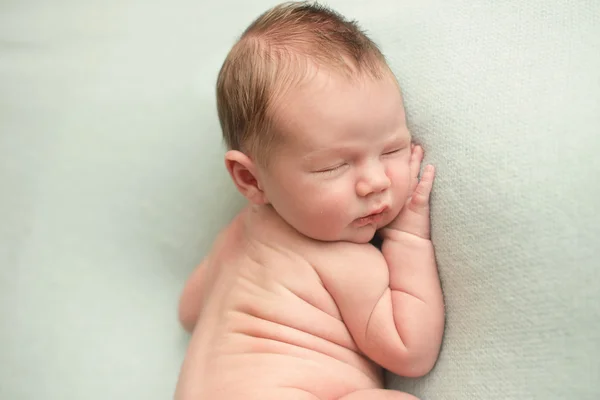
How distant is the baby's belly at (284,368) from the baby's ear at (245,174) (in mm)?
203

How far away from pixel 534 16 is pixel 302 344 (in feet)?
1.87

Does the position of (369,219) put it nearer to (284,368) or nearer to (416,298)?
(416,298)

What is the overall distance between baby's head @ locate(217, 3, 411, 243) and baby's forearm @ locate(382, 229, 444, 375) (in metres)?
0.06

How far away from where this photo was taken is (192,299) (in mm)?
1118

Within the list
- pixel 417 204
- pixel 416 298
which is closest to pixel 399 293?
pixel 416 298

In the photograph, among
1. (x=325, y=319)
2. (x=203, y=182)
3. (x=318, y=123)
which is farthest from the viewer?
(x=203, y=182)

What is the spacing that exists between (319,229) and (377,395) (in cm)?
24

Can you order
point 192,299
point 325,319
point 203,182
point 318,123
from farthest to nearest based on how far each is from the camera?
point 203,182
point 192,299
point 325,319
point 318,123

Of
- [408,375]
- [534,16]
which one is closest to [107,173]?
[408,375]

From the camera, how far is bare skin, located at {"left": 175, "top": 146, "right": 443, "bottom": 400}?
0.86 metres

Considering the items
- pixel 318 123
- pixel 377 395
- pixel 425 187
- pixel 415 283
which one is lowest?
pixel 377 395

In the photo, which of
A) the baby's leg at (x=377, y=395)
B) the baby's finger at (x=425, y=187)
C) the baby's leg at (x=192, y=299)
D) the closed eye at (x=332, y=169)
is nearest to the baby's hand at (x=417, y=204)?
the baby's finger at (x=425, y=187)

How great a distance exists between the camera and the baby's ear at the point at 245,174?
88 centimetres

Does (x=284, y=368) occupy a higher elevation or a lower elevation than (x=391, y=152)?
lower
